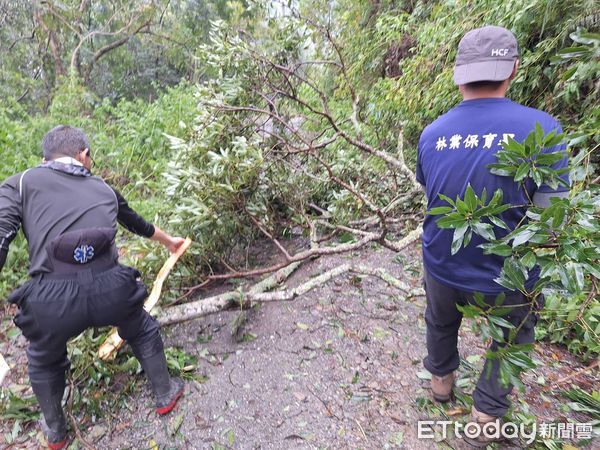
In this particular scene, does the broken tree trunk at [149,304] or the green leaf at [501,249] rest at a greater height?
the green leaf at [501,249]

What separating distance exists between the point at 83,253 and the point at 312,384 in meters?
1.46

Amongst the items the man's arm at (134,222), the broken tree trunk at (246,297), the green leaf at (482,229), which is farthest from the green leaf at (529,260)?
the man's arm at (134,222)

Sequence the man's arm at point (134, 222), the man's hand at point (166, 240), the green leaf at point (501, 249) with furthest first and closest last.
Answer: the man's hand at point (166, 240), the man's arm at point (134, 222), the green leaf at point (501, 249)

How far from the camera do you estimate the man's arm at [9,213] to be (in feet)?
5.71

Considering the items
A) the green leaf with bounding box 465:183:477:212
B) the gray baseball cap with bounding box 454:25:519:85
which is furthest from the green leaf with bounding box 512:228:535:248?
the gray baseball cap with bounding box 454:25:519:85

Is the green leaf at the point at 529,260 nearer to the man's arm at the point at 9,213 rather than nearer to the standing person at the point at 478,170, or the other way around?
the standing person at the point at 478,170

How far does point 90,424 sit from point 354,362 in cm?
157

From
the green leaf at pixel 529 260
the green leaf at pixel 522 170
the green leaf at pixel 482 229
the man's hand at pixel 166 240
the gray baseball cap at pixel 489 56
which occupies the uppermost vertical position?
the gray baseball cap at pixel 489 56

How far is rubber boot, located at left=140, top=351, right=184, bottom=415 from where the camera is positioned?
211 centimetres

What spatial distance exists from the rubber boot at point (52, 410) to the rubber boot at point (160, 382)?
421mm

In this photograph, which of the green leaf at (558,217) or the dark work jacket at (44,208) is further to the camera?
the dark work jacket at (44,208)

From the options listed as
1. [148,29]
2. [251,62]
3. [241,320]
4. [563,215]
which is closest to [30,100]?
[148,29]

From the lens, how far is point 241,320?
105 inches

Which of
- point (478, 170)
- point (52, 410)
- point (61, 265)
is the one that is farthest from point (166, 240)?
point (478, 170)
